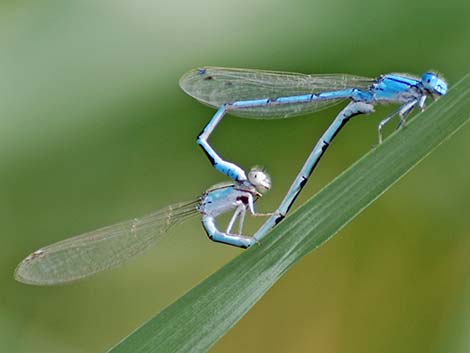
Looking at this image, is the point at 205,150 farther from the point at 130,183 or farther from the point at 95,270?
the point at 95,270

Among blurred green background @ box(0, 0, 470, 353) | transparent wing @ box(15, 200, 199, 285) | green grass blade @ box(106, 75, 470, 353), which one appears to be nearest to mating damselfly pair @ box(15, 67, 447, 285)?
transparent wing @ box(15, 200, 199, 285)

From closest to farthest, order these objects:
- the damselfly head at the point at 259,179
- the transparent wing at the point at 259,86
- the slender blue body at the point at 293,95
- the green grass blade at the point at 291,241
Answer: the green grass blade at the point at 291,241 < the slender blue body at the point at 293,95 < the damselfly head at the point at 259,179 < the transparent wing at the point at 259,86

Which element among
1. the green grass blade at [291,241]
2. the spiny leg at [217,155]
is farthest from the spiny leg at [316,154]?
the green grass blade at [291,241]

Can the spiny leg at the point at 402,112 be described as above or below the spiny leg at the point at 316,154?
above

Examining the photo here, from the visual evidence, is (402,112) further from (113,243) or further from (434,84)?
(113,243)

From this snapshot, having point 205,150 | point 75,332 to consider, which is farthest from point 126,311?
point 205,150

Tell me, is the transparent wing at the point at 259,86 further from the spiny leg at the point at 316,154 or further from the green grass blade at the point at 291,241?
the green grass blade at the point at 291,241

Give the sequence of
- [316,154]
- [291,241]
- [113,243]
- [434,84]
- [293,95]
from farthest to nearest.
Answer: [293,95]
[113,243]
[316,154]
[434,84]
[291,241]

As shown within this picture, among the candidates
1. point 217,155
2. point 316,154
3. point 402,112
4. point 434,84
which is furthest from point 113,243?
point 434,84
